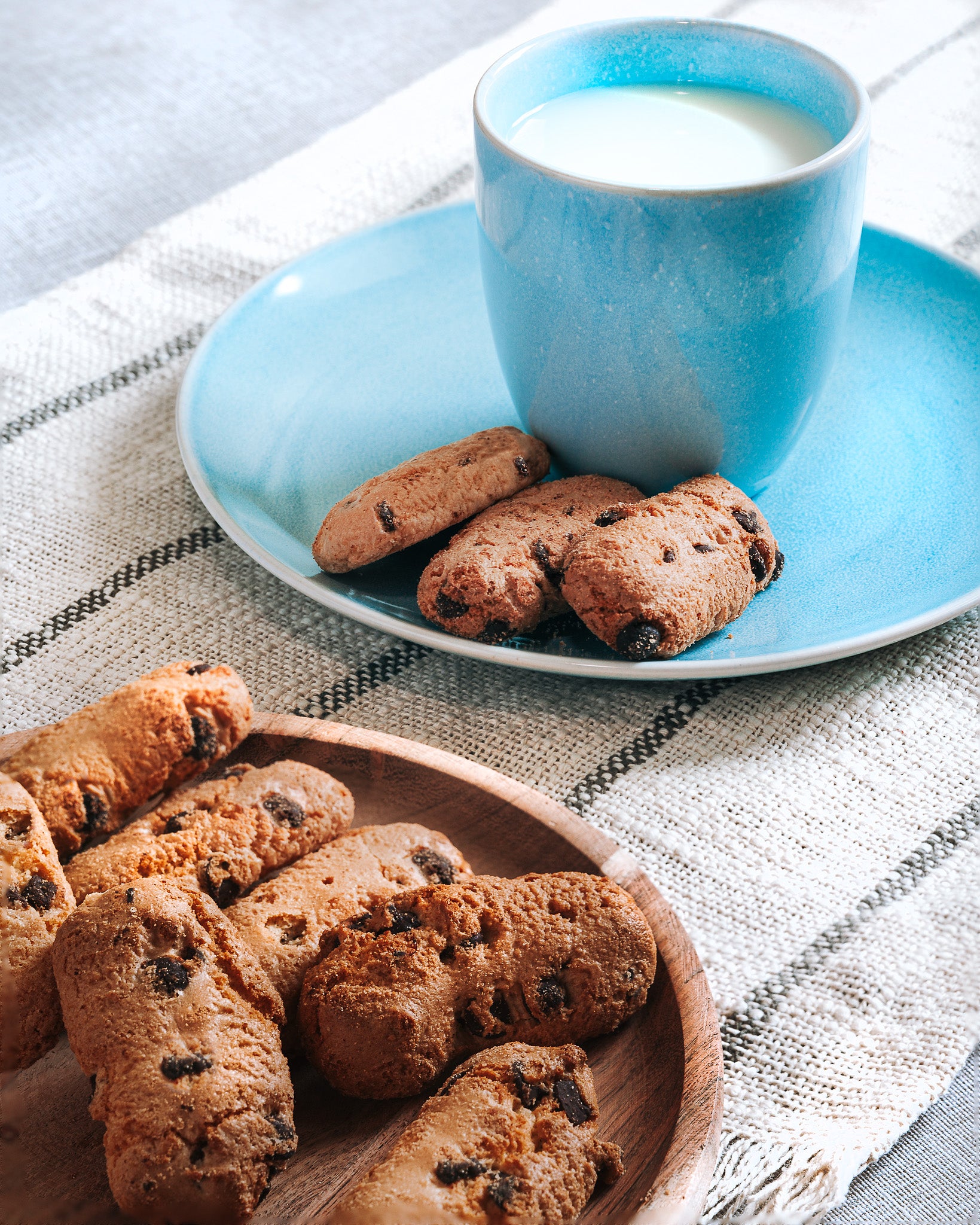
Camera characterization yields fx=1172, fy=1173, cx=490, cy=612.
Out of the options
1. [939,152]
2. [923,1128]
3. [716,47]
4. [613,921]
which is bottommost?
[923,1128]

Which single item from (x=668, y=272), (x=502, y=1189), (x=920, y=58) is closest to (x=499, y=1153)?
(x=502, y=1189)

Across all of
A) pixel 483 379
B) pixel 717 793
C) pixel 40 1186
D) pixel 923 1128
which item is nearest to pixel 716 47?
pixel 483 379

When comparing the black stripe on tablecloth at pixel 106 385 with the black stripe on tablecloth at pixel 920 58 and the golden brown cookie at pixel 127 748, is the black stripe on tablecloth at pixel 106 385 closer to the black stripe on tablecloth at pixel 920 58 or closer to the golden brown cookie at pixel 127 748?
the golden brown cookie at pixel 127 748

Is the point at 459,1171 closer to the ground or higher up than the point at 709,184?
closer to the ground

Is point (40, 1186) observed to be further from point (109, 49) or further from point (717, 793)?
point (109, 49)

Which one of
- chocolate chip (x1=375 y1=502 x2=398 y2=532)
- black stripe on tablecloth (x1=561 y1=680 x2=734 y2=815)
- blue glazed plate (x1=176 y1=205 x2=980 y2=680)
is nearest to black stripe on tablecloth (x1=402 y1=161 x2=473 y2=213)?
blue glazed plate (x1=176 y1=205 x2=980 y2=680)

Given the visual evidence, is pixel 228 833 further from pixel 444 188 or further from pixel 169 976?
pixel 444 188
